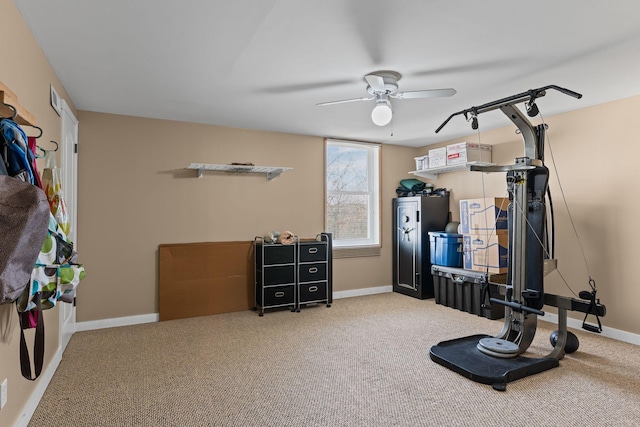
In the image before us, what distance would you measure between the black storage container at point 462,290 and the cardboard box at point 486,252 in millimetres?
98

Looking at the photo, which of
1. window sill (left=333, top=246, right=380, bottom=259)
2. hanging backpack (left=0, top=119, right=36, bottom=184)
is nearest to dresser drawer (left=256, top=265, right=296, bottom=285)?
window sill (left=333, top=246, right=380, bottom=259)

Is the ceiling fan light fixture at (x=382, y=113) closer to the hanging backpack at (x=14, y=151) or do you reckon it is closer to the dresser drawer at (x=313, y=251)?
the dresser drawer at (x=313, y=251)

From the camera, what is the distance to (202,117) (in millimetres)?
4285

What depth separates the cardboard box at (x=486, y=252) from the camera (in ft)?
14.3

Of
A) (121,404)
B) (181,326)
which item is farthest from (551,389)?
(181,326)

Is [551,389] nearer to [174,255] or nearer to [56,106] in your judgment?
[174,255]

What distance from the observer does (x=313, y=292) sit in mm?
4770

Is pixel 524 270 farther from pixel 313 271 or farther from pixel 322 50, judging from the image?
pixel 313 271

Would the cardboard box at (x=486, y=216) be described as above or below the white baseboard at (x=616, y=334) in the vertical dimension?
above

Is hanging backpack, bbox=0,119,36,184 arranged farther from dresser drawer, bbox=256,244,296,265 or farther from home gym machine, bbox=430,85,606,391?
dresser drawer, bbox=256,244,296,265

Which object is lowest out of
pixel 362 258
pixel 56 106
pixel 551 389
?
pixel 551 389

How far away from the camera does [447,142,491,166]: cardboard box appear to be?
187 inches

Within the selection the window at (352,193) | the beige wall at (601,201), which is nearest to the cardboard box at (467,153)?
the beige wall at (601,201)

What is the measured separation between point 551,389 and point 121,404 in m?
2.82
